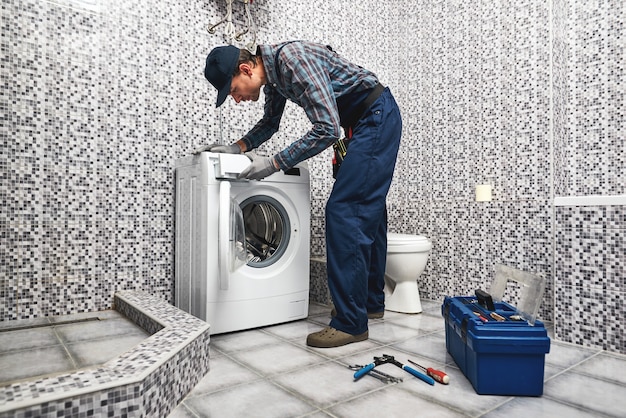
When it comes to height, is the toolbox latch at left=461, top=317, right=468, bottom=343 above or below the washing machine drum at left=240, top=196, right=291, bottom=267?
below

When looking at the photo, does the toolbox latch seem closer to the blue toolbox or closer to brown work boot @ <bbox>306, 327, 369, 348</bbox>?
the blue toolbox

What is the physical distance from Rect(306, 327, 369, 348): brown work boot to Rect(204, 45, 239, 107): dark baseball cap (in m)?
1.13

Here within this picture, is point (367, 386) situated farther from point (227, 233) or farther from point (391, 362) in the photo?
point (227, 233)

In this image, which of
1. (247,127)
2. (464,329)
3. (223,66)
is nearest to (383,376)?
(464,329)

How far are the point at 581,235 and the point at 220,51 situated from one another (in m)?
1.78

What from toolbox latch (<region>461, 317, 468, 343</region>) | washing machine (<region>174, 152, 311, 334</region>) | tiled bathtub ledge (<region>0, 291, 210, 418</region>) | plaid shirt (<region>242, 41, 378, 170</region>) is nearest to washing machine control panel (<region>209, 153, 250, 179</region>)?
washing machine (<region>174, 152, 311, 334</region>)

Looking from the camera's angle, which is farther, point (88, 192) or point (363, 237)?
point (88, 192)

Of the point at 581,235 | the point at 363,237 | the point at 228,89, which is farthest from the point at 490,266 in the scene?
the point at 228,89

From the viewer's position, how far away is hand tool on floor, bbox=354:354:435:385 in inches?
56.2

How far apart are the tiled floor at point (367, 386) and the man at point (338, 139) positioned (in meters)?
0.20

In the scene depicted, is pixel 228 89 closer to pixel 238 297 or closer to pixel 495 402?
pixel 238 297

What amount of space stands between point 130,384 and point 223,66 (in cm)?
127

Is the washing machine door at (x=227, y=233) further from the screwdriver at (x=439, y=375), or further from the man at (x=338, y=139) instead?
the screwdriver at (x=439, y=375)

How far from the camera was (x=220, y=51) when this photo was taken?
5.87 ft
